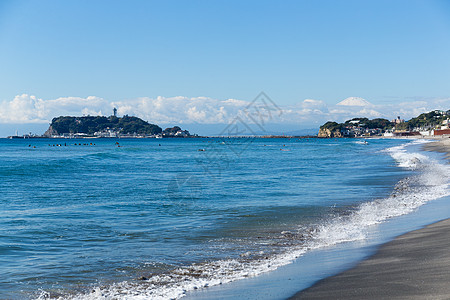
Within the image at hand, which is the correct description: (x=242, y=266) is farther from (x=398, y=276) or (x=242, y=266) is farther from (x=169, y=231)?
(x=169, y=231)

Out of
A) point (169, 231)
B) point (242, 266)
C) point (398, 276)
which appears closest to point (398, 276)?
point (398, 276)

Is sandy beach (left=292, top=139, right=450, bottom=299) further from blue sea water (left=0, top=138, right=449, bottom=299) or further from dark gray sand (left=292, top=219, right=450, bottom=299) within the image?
blue sea water (left=0, top=138, right=449, bottom=299)

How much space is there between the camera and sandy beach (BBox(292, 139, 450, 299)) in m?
5.81

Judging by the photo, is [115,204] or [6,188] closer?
[115,204]

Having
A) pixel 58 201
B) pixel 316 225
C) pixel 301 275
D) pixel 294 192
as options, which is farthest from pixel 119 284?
pixel 294 192

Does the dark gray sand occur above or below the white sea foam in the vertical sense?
above

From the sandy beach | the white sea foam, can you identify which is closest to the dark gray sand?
the sandy beach

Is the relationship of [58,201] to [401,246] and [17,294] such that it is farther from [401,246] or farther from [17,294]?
[401,246]

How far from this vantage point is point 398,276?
260 inches

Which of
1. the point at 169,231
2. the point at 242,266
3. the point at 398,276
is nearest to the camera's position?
the point at 398,276

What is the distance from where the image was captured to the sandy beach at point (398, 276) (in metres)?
5.81

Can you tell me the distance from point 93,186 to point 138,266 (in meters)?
16.4

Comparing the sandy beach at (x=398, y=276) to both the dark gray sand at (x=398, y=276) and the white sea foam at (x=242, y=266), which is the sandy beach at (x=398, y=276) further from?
the white sea foam at (x=242, y=266)

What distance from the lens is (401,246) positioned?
870 centimetres
